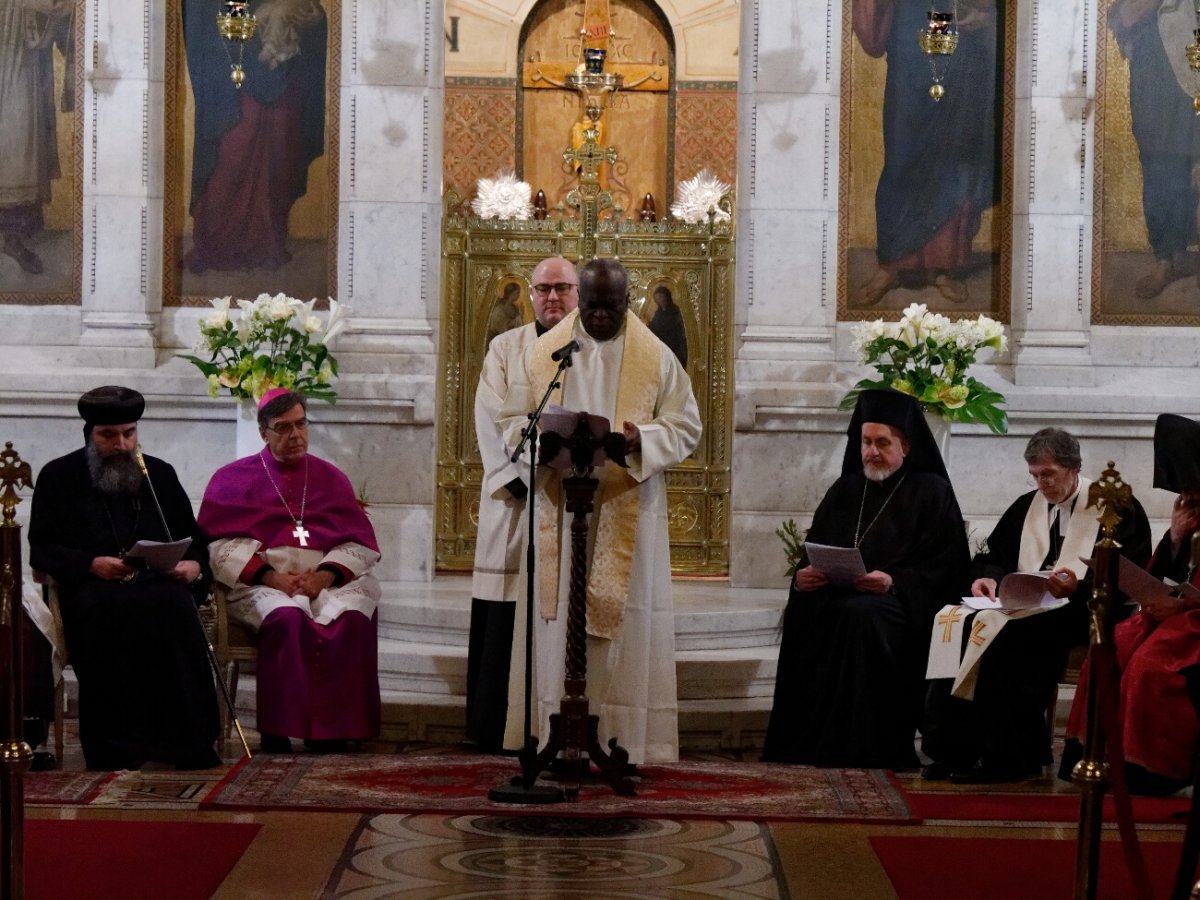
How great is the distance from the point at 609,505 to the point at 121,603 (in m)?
2.13

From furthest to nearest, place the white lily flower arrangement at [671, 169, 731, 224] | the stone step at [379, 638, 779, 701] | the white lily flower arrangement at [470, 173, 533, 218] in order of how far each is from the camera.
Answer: the white lily flower arrangement at [470, 173, 533, 218]
the white lily flower arrangement at [671, 169, 731, 224]
the stone step at [379, 638, 779, 701]

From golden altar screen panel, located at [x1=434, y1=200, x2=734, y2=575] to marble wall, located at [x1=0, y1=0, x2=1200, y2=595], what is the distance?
0.61 metres

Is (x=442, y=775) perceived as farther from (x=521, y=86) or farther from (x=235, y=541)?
(x=521, y=86)

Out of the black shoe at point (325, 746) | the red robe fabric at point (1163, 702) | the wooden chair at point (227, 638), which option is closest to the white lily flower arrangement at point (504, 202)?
the wooden chair at point (227, 638)

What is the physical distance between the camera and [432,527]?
37.6 feet

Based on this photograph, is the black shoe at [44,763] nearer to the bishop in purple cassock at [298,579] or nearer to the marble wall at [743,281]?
the bishop in purple cassock at [298,579]

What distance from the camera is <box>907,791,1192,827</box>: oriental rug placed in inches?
291

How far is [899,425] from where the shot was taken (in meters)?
8.95

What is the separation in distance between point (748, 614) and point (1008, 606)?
6.38 feet

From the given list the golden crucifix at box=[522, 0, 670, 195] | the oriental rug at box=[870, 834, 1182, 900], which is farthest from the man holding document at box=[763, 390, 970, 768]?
the golden crucifix at box=[522, 0, 670, 195]

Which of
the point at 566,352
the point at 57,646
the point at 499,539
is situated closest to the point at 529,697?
the point at 566,352

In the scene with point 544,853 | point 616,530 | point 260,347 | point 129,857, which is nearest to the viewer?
point 129,857

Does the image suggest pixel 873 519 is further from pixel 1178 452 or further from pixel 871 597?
pixel 1178 452

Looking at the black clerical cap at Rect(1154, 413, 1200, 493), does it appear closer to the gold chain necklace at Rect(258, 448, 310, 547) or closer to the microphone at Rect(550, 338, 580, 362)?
the microphone at Rect(550, 338, 580, 362)
